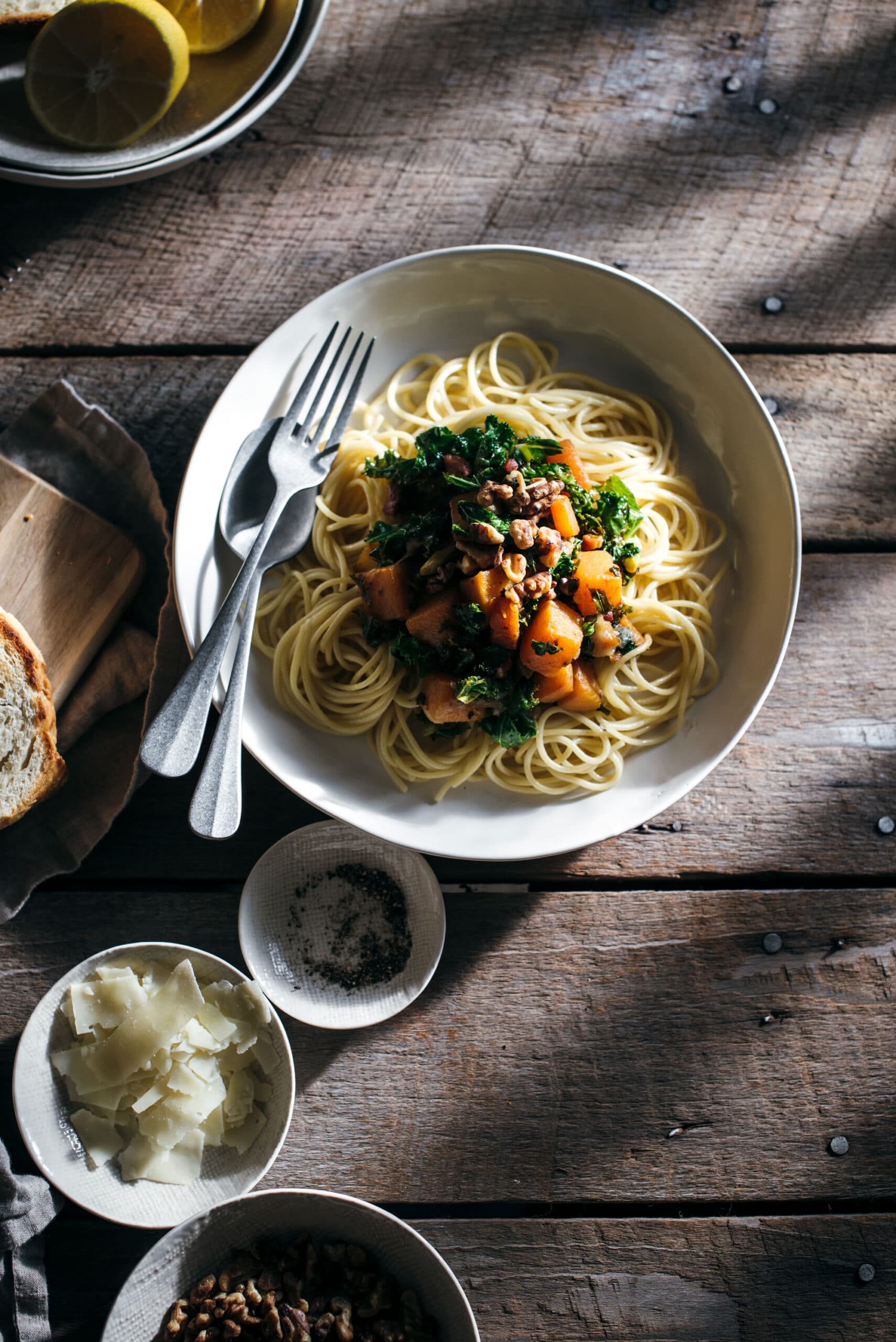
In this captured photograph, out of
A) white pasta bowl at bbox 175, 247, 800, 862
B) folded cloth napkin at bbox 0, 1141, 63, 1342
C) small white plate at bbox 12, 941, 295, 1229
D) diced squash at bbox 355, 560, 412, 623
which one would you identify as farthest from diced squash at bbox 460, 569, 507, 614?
folded cloth napkin at bbox 0, 1141, 63, 1342

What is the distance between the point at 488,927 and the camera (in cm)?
278

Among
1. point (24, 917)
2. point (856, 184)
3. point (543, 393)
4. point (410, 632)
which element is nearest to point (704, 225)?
point (856, 184)

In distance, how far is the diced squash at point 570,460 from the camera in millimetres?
2572

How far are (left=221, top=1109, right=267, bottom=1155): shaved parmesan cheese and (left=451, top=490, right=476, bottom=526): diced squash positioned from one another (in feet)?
5.62

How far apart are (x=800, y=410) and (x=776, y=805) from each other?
50.0 inches

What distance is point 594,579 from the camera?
2.47m

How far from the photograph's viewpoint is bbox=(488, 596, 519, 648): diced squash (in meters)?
2.35

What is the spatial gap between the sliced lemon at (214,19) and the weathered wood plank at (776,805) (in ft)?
7.04

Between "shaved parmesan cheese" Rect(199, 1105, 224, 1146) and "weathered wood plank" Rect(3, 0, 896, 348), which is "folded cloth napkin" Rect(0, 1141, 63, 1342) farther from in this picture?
"weathered wood plank" Rect(3, 0, 896, 348)

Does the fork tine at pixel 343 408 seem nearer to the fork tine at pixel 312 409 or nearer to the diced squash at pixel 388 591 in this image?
the fork tine at pixel 312 409

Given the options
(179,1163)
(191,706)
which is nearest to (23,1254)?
(179,1163)

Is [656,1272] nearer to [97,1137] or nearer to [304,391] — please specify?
[97,1137]

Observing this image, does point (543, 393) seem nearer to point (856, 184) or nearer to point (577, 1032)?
point (856, 184)

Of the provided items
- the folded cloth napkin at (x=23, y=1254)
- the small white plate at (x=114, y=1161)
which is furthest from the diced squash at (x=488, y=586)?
the folded cloth napkin at (x=23, y=1254)
